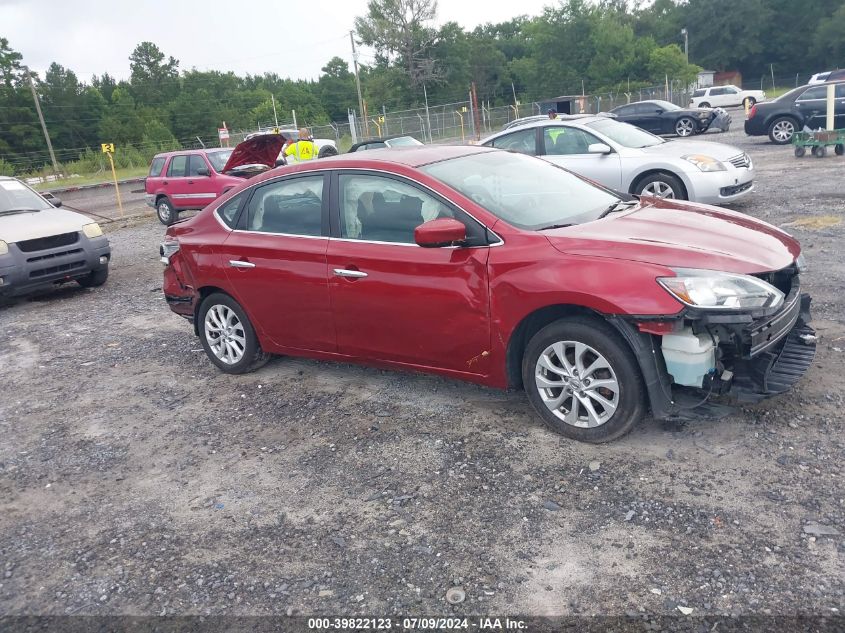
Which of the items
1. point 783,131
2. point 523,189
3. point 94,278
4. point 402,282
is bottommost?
point 94,278

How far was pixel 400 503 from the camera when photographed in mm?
3758

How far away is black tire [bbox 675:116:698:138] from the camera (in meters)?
24.6

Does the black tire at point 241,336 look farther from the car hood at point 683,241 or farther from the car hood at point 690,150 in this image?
the car hood at point 690,150

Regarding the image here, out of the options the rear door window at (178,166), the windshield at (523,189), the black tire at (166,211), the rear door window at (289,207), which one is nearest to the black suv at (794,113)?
the rear door window at (178,166)

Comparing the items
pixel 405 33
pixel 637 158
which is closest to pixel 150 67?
pixel 405 33

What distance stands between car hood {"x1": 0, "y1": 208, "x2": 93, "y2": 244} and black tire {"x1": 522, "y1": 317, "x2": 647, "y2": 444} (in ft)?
26.1

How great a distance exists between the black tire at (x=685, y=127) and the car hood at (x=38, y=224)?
68.2 feet

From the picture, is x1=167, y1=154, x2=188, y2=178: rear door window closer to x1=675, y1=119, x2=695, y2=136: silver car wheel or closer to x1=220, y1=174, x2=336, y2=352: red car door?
x1=220, y1=174, x2=336, y2=352: red car door

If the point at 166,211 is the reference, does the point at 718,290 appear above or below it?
above

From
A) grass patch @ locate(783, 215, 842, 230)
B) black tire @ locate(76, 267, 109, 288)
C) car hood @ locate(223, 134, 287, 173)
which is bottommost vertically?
grass patch @ locate(783, 215, 842, 230)

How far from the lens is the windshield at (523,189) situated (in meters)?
4.48

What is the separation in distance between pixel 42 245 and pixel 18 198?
1440 millimetres

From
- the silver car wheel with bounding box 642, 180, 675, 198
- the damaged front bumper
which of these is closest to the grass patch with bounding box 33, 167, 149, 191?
the silver car wheel with bounding box 642, 180, 675, 198

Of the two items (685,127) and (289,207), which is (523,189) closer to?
(289,207)
